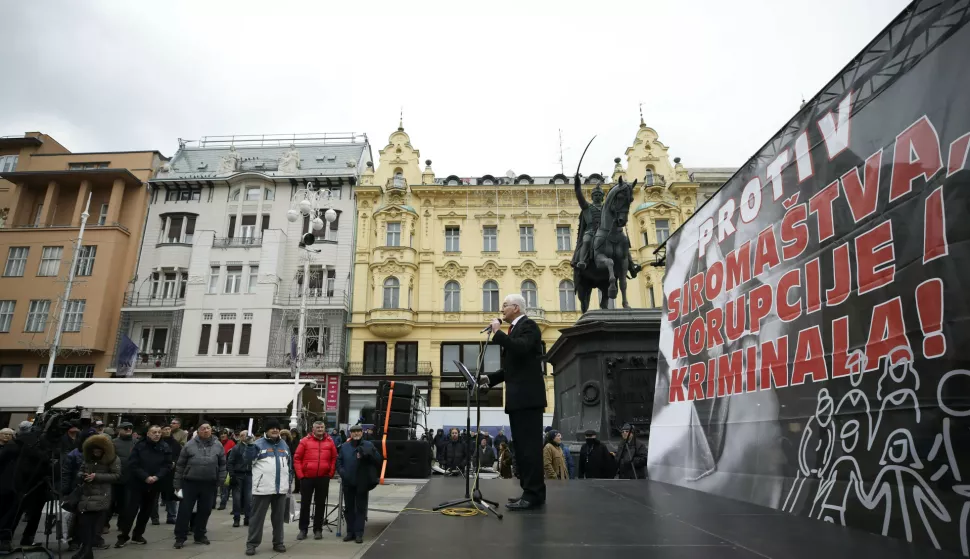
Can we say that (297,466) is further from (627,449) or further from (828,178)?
(828,178)

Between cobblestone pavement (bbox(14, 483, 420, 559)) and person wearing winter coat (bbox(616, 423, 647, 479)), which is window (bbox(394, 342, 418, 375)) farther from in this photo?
person wearing winter coat (bbox(616, 423, 647, 479))

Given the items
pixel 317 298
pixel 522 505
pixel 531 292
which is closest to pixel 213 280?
pixel 317 298

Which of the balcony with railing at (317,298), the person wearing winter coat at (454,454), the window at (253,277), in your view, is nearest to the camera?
the person wearing winter coat at (454,454)

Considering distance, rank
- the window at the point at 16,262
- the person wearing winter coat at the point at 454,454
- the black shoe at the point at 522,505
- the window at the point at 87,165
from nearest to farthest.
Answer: the black shoe at the point at 522,505, the person wearing winter coat at the point at 454,454, the window at the point at 16,262, the window at the point at 87,165

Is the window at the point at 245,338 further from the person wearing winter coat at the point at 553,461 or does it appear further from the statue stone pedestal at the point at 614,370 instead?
the person wearing winter coat at the point at 553,461

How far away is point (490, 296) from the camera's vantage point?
34.1 metres

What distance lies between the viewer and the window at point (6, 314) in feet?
105

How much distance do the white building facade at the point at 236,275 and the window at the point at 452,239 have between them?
6363 millimetres

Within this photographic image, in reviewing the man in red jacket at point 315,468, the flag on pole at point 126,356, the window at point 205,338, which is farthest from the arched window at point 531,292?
the man in red jacket at point 315,468

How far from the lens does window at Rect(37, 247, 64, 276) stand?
33094mm

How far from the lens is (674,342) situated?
7246 mm

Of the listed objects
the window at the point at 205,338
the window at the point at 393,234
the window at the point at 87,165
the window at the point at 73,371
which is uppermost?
the window at the point at 87,165

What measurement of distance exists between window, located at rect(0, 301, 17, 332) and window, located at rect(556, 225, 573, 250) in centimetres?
3445

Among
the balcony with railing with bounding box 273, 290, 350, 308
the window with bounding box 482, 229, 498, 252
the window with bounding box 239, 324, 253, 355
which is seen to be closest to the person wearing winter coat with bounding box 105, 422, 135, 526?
the balcony with railing with bounding box 273, 290, 350, 308
